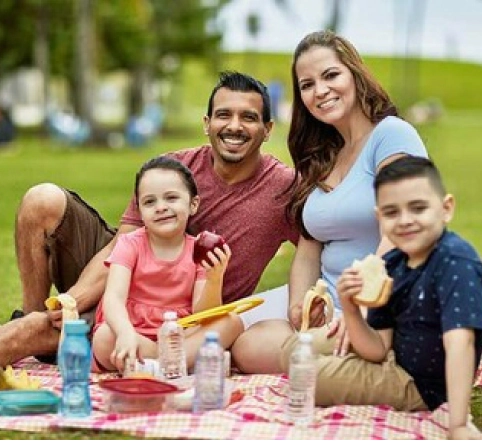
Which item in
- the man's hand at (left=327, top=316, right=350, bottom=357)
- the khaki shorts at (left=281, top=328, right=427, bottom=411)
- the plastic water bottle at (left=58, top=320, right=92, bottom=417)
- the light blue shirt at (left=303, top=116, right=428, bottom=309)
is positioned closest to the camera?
the plastic water bottle at (left=58, top=320, right=92, bottom=417)

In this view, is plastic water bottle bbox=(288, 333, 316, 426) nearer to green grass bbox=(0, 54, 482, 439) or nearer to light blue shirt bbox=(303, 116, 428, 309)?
green grass bbox=(0, 54, 482, 439)

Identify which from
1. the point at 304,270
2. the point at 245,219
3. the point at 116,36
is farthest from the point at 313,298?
the point at 116,36

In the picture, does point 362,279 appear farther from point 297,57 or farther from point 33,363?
point 33,363

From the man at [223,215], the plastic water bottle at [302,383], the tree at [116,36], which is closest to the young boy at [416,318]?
the plastic water bottle at [302,383]

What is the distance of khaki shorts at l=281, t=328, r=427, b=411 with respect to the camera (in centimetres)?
463

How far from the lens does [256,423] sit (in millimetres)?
4426

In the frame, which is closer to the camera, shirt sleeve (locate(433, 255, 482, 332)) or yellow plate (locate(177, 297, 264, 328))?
shirt sleeve (locate(433, 255, 482, 332))

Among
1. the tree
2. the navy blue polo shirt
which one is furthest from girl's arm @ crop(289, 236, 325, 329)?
the tree

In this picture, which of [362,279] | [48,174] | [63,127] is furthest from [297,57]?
[63,127]

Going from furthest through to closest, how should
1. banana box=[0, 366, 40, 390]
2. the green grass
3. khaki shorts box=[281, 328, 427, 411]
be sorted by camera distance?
1. the green grass
2. banana box=[0, 366, 40, 390]
3. khaki shorts box=[281, 328, 427, 411]

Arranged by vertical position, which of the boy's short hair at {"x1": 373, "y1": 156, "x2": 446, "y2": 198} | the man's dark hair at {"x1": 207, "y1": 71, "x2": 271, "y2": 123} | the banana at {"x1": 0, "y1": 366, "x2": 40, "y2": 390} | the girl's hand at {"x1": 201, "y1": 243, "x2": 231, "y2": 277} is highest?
the man's dark hair at {"x1": 207, "y1": 71, "x2": 271, "y2": 123}

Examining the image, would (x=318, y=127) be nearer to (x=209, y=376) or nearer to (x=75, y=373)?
(x=209, y=376)

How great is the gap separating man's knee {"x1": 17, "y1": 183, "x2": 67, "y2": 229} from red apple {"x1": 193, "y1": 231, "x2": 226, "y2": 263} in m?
0.71

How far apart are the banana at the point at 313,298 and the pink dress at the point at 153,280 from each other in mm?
461
